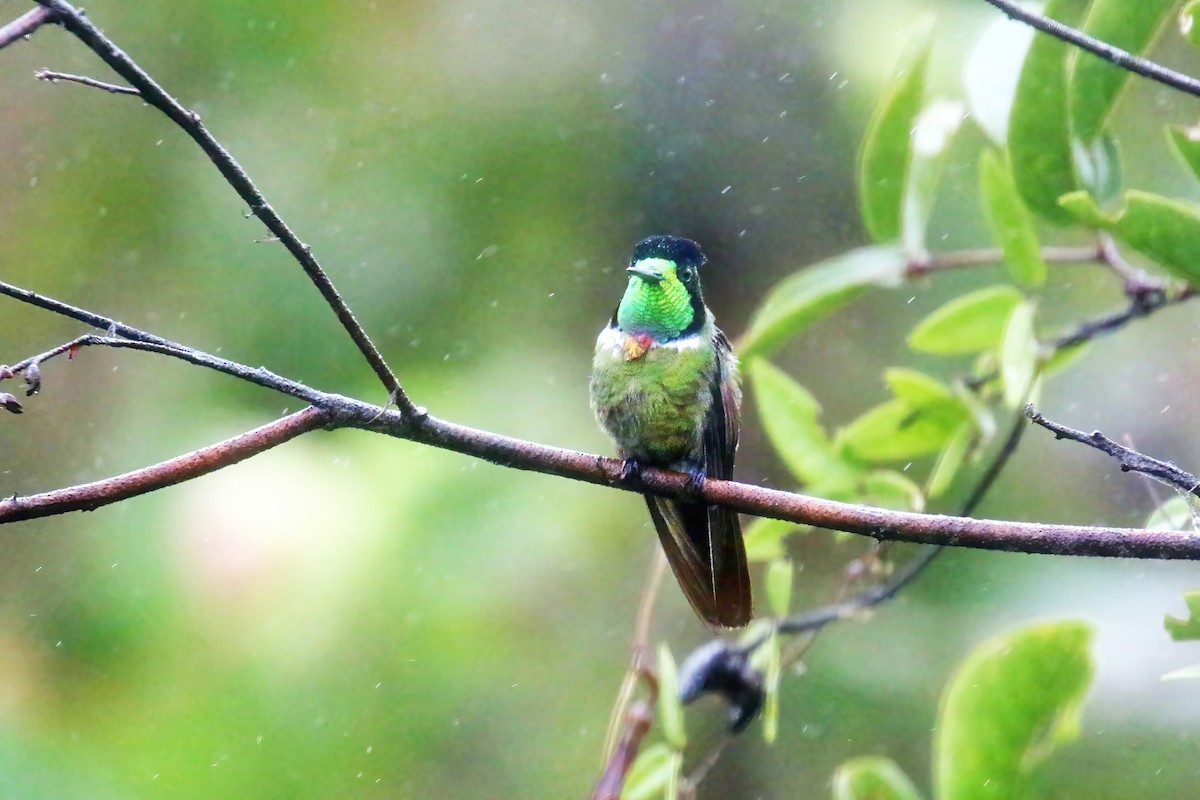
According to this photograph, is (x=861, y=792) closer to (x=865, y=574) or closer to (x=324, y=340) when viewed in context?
(x=865, y=574)

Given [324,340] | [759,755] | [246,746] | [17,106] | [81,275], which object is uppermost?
[17,106]

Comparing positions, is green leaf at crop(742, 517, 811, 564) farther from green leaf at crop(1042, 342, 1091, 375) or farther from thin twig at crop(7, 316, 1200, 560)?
thin twig at crop(7, 316, 1200, 560)

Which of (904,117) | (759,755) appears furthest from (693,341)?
(759,755)

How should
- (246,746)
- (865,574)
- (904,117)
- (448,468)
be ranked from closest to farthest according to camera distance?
(904,117), (865,574), (246,746), (448,468)

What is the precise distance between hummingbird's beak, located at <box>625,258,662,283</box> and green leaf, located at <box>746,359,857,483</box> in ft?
0.62

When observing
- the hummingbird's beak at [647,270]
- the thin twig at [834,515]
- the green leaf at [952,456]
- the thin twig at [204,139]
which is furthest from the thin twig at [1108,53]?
the hummingbird's beak at [647,270]

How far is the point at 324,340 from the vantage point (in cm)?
294

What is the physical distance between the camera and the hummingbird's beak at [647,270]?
1812 mm

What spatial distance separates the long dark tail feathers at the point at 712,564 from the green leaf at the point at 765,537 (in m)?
0.06

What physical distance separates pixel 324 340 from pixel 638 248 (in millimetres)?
1253

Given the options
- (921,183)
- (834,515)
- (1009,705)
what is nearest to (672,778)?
(1009,705)

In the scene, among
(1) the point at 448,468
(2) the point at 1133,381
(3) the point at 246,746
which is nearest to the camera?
(3) the point at 246,746

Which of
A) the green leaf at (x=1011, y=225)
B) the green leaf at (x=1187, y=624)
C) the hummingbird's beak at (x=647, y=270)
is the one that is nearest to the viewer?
the green leaf at (x=1187, y=624)

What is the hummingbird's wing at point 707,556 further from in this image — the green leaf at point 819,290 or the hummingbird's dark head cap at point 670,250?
the hummingbird's dark head cap at point 670,250
